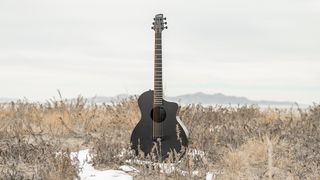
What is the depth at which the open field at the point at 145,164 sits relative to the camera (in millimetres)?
5992

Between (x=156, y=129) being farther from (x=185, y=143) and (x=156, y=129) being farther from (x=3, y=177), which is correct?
(x=3, y=177)

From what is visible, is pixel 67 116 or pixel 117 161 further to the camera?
pixel 67 116

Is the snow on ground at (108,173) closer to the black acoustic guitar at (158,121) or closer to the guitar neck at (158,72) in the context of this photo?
the black acoustic guitar at (158,121)

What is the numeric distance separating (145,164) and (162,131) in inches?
29.2

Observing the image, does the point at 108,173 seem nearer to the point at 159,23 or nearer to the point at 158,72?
the point at 158,72

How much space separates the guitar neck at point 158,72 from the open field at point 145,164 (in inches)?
31.6

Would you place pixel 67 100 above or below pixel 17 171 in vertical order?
above

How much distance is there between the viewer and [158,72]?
664 centimetres

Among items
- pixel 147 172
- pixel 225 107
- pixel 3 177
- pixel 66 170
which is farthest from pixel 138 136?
pixel 225 107

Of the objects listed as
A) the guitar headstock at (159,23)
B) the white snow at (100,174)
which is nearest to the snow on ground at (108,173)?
the white snow at (100,174)

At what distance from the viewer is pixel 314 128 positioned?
9172mm

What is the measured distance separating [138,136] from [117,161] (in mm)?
474

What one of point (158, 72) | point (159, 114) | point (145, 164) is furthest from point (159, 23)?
point (145, 164)

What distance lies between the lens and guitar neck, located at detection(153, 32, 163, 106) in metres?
6.59
